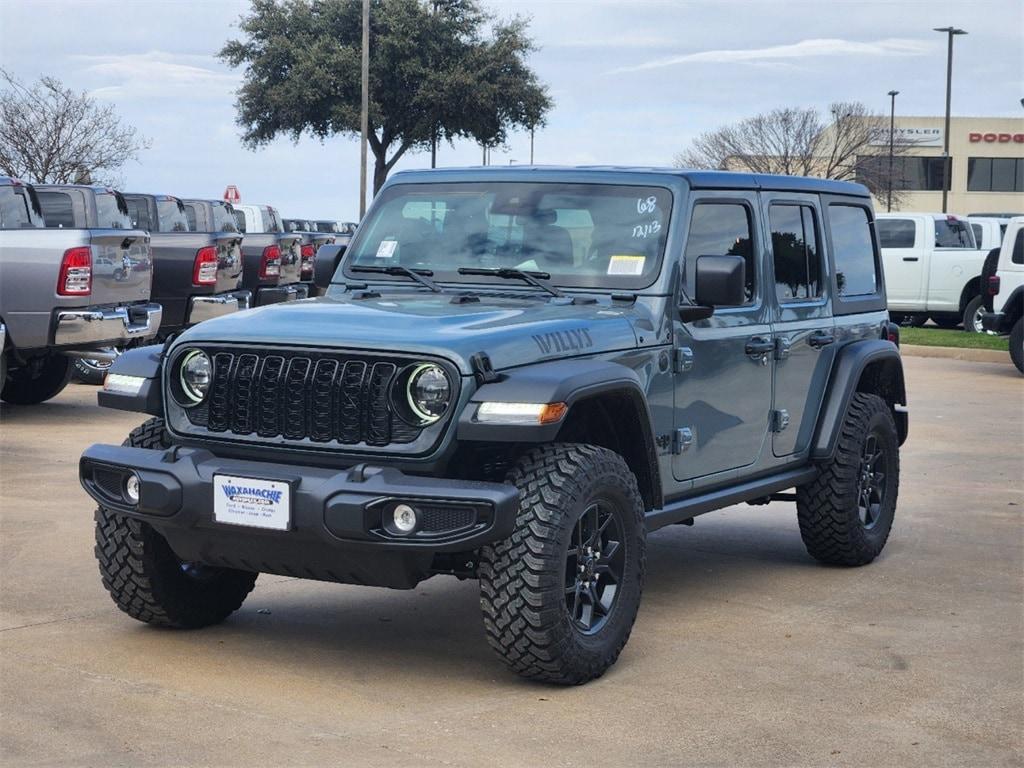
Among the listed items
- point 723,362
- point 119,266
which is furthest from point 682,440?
point 119,266

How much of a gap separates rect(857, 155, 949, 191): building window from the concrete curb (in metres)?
47.8

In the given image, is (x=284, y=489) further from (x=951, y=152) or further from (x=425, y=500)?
(x=951, y=152)

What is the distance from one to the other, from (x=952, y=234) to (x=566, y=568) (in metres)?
21.3


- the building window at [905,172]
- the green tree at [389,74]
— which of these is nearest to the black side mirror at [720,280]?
the green tree at [389,74]

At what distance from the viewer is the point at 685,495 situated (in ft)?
21.8

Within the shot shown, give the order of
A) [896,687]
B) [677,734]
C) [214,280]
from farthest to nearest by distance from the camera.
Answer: [214,280] < [896,687] < [677,734]

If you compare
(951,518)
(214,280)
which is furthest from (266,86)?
(951,518)

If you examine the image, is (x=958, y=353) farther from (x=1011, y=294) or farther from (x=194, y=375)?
(x=194, y=375)

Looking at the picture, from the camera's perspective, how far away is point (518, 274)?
647 centimetres

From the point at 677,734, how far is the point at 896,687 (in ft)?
3.46

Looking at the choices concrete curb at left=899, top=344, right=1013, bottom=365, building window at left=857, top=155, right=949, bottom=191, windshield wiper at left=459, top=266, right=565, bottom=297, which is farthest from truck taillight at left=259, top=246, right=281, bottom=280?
building window at left=857, top=155, right=949, bottom=191

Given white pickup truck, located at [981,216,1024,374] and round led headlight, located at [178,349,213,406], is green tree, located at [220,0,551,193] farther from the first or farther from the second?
round led headlight, located at [178,349,213,406]

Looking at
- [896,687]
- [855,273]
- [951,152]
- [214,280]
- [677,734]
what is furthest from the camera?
[951,152]

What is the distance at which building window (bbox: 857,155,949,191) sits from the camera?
70.1 m
